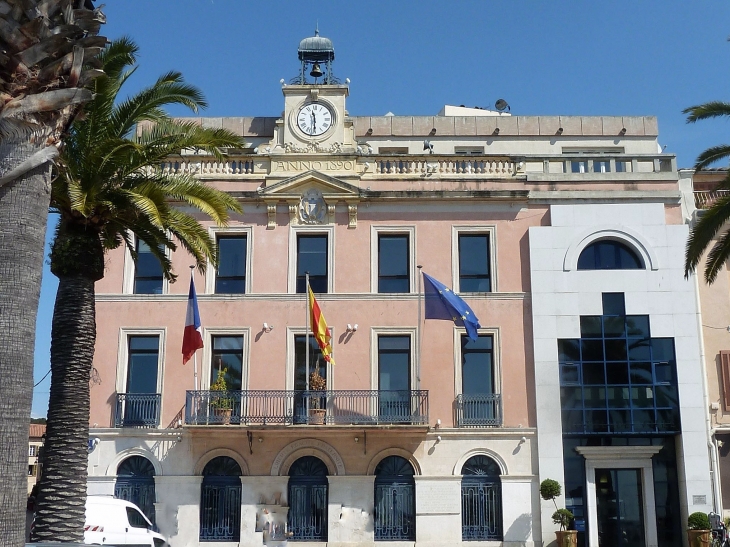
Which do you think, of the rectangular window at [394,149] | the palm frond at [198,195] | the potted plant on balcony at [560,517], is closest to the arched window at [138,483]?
the palm frond at [198,195]

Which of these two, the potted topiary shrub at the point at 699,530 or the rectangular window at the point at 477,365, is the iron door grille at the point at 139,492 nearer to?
A: the rectangular window at the point at 477,365

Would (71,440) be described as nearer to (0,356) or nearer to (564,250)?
(0,356)

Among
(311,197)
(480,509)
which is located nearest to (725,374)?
(480,509)

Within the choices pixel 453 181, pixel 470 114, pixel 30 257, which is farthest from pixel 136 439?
pixel 470 114

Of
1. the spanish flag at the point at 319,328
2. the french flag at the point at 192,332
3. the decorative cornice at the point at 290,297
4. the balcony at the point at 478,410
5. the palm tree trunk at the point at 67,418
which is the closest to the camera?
the palm tree trunk at the point at 67,418

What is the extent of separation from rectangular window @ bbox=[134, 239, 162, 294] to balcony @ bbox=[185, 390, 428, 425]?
349 centimetres

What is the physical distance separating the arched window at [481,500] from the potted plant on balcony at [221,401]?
21.6 ft

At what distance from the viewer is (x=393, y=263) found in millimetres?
27141

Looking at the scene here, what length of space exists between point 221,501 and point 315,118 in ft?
37.6

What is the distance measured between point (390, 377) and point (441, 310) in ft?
9.36

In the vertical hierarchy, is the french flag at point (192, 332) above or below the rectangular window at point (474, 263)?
below

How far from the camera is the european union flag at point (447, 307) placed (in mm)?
24297

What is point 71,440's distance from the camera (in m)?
16.7

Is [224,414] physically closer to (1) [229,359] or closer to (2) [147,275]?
(1) [229,359]
